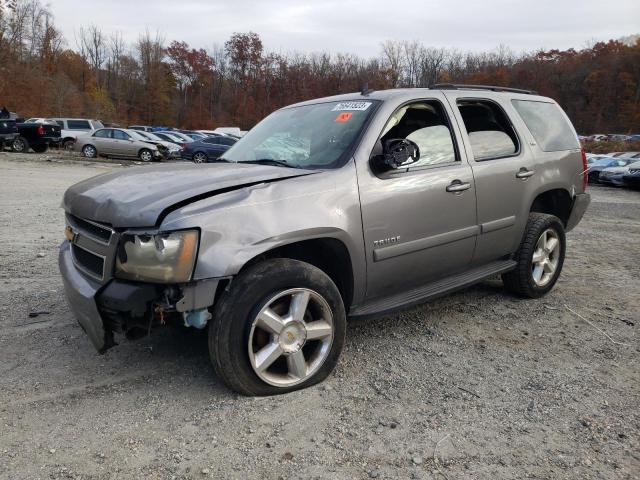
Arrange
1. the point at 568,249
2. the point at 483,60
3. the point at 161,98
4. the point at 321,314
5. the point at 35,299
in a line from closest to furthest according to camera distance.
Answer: the point at 321,314 → the point at 35,299 → the point at 568,249 → the point at 161,98 → the point at 483,60

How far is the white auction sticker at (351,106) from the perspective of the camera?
3.56 meters

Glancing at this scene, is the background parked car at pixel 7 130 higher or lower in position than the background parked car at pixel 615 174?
higher

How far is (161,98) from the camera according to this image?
70750mm

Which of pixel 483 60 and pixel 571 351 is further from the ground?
pixel 483 60

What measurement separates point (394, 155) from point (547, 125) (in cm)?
242

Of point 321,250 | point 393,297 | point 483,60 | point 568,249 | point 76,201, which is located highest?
point 483,60

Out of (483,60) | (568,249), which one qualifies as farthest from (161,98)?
(568,249)

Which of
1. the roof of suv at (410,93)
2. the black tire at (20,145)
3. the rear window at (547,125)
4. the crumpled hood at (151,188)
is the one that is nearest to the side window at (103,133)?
the black tire at (20,145)

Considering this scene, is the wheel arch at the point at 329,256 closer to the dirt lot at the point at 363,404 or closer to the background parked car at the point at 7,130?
the dirt lot at the point at 363,404

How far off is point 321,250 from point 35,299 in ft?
9.10

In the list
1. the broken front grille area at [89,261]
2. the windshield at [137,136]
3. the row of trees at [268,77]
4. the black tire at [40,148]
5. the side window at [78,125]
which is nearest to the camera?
the broken front grille area at [89,261]

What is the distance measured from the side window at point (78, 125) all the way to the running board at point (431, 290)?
27.9m

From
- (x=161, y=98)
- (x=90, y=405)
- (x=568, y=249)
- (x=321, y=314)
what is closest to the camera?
(x=90, y=405)

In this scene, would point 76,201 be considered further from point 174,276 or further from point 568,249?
point 568,249
